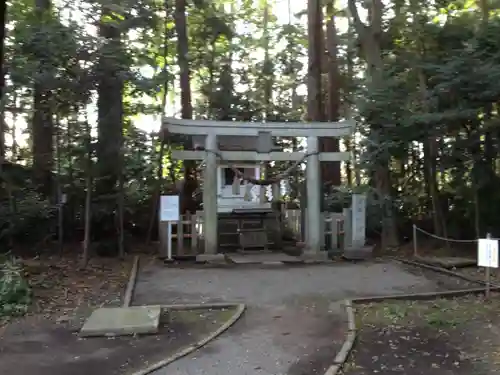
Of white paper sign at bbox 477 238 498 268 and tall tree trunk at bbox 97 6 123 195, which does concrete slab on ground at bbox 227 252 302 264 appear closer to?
tall tree trunk at bbox 97 6 123 195

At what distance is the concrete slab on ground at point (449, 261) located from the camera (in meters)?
10.4

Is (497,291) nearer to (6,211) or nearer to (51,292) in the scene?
(51,292)

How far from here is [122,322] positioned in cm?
602

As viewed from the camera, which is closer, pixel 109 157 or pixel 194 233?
pixel 109 157

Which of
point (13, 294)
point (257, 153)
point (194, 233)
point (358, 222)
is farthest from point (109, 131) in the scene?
point (358, 222)

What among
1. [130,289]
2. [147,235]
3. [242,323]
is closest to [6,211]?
[147,235]

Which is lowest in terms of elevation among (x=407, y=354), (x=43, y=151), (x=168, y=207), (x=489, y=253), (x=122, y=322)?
(x=407, y=354)

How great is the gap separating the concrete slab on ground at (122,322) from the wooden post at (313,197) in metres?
6.30

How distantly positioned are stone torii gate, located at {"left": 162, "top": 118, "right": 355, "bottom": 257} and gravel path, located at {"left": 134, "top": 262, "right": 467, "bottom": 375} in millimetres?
1395

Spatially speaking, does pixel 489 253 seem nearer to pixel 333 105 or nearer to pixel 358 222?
pixel 358 222

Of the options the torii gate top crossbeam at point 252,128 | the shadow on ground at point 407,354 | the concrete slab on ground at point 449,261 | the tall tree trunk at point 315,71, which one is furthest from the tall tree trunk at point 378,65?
the shadow on ground at point 407,354

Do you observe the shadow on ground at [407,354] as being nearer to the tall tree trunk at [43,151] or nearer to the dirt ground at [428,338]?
the dirt ground at [428,338]

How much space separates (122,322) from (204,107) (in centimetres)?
1224

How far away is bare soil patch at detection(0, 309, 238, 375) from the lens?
189 inches
